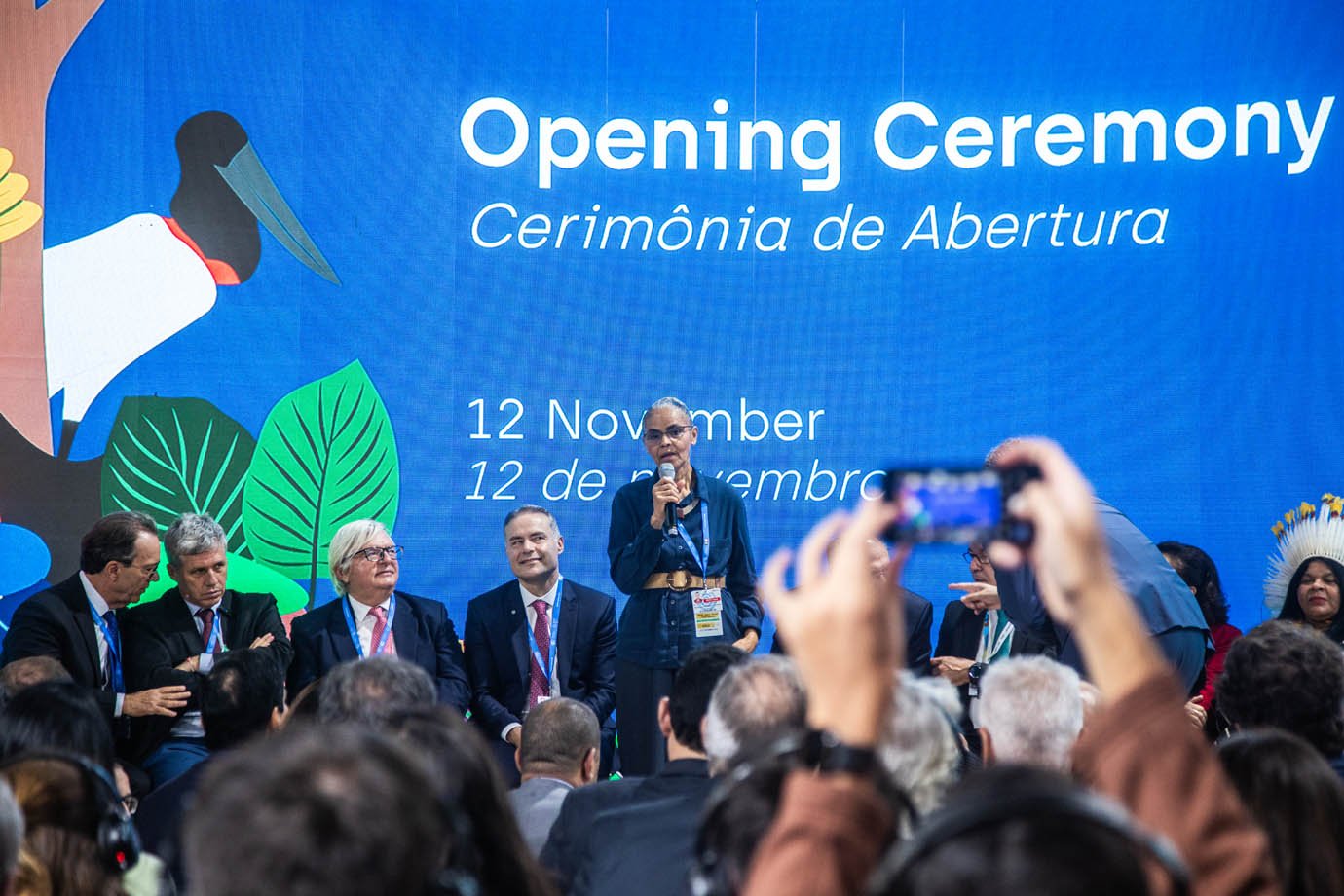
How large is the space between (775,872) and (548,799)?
7.20 feet

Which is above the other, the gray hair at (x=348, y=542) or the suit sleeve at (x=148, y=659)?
the gray hair at (x=348, y=542)

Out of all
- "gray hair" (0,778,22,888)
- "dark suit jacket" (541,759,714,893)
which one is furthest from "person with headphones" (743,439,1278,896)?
"dark suit jacket" (541,759,714,893)

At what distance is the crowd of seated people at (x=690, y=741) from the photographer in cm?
95

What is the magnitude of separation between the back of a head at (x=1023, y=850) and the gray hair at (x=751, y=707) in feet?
4.41

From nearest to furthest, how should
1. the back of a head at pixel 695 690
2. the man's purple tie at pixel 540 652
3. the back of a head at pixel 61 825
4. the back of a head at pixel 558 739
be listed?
1. the back of a head at pixel 61 825
2. the back of a head at pixel 695 690
3. the back of a head at pixel 558 739
4. the man's purple tie at pixel 540 652

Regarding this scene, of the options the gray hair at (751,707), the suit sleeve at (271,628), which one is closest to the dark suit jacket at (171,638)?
the suit sleeve at (271,628)

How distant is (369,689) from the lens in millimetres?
2596

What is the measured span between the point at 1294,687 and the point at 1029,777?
1.91 meters

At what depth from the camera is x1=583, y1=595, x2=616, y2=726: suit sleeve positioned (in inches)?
208

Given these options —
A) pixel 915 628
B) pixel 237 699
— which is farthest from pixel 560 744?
pixel 915 628

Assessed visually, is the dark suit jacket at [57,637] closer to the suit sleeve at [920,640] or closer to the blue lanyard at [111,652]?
the blue lanyard at [111,652]

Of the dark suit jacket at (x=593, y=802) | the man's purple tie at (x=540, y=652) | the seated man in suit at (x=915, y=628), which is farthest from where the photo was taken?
the seated man in suit at (x=915, y=628)

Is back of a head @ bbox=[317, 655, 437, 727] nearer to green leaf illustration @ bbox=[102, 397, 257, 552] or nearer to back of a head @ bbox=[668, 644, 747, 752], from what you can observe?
back of a head @ bbox=[668, 644, 747, 752]

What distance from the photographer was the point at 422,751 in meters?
1.59
